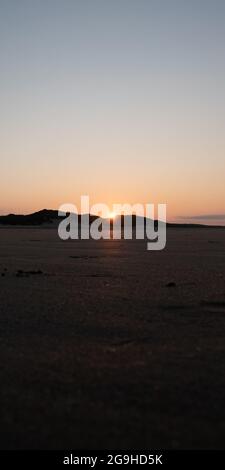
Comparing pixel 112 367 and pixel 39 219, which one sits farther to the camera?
pixel 39 219

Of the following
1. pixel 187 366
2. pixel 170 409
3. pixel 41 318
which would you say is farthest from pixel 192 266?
pixel 170 409

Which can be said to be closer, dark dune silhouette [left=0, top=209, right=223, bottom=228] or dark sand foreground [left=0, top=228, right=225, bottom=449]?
dark sand foreground [left=0, top=228, right=225, bottom=449]

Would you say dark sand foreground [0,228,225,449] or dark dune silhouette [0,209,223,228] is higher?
dark dune silhouette [0,209,223,228]

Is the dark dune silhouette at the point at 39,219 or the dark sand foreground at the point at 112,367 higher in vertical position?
the dark dune silhouette at the point at 39,219

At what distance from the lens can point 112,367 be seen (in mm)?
6059

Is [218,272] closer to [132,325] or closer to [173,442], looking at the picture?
[132,325]

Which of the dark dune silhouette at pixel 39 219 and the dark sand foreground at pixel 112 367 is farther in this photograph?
the dark dune silhouette at pixel 39 219

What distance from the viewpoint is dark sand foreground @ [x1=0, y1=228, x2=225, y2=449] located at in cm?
443

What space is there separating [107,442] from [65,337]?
3247 mm

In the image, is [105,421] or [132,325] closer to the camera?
[105,421]

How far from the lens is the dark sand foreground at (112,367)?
4426 millimetres
